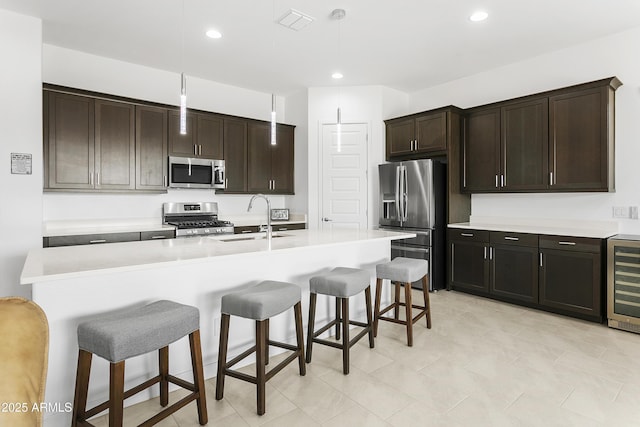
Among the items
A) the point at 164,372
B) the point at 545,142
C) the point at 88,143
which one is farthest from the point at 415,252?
the point at 88,143

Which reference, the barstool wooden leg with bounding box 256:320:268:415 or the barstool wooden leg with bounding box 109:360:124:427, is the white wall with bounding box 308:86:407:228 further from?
the barstool wooden leg with bounding box 109:360:124:427

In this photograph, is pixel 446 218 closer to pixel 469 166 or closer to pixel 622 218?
pixel 469 166

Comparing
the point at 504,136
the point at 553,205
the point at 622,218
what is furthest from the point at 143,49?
the point at 622,218

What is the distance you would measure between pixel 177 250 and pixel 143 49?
9.49ft

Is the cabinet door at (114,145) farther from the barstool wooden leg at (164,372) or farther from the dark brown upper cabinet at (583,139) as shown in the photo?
the dark brown upper cabinet at (583,139)

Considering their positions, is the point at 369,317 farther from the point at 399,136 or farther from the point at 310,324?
the point at 399,136

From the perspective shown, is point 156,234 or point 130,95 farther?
point 130,95

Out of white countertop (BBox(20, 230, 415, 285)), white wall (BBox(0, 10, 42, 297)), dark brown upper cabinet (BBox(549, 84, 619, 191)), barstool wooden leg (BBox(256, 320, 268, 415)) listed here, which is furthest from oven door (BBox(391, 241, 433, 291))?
white wall (BBox(0, 10, 42, 297))

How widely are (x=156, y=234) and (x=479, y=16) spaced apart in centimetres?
395

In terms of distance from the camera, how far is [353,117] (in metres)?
5.21

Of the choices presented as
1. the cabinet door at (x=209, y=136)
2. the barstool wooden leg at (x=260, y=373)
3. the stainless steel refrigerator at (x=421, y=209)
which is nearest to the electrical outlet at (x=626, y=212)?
the stainless steel refrigerator at (x=421, y=209)

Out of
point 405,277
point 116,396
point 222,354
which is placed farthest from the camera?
point 405,277

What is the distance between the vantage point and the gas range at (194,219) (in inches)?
167

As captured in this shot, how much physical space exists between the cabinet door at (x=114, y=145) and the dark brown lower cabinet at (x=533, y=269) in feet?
13.0
